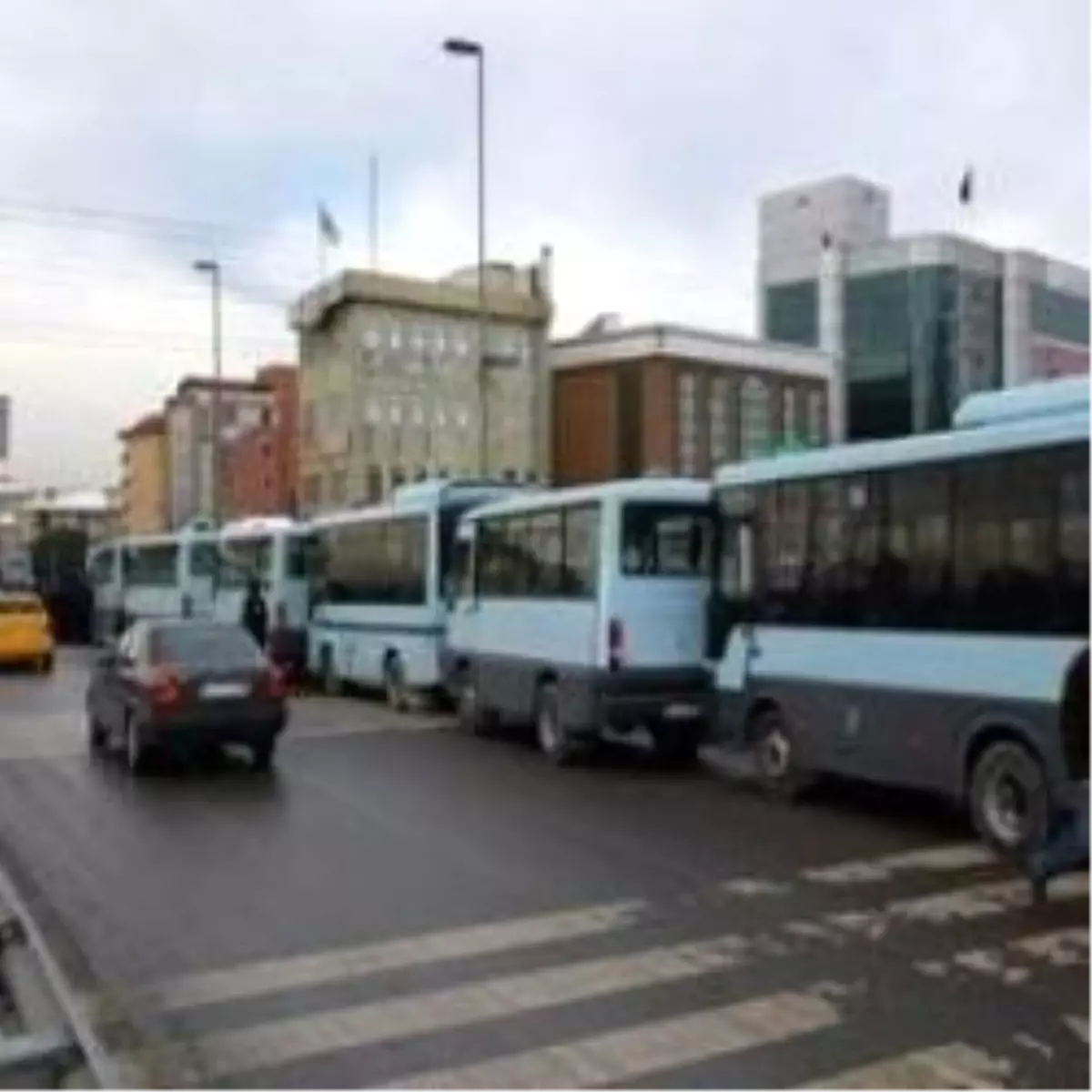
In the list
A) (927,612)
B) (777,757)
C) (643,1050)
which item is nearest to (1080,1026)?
(643,1050)

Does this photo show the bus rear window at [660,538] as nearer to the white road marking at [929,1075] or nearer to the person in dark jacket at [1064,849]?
the person in dark jacket at [1064,849]

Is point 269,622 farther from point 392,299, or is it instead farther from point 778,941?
point 392,299

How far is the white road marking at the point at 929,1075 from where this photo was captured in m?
7.27

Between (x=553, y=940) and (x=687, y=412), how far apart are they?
308ft

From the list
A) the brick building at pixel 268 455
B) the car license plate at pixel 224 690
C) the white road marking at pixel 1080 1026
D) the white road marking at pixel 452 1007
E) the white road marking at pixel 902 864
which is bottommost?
the white road marking at pixel 452 1007

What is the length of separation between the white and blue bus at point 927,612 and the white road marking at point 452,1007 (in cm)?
257

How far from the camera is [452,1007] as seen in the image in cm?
886

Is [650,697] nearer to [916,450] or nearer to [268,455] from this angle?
[916,450]

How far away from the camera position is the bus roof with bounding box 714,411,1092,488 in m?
12.9

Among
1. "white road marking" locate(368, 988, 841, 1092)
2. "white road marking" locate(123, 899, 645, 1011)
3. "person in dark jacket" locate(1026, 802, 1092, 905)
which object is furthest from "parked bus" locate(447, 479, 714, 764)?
"white road marking" locate(368, 988, 841, 1092)

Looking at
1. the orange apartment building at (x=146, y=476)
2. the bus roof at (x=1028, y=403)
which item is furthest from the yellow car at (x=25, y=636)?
the orange apartment building at (x=146, y=476)

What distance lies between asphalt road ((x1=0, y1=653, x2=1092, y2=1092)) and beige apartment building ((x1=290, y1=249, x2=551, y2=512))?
2868 inches

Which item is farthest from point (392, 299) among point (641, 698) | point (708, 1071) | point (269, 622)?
point (708, 1071)

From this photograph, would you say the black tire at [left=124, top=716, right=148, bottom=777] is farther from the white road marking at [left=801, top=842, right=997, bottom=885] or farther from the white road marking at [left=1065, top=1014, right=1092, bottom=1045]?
the white road marking at [left=1065, top=1014, right=1092, bottom=1045]
